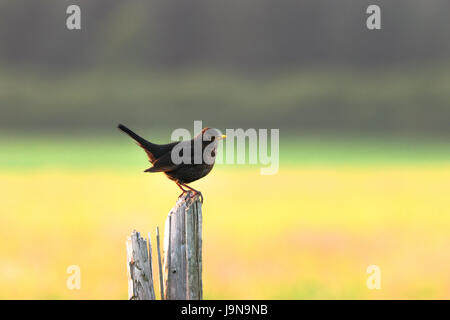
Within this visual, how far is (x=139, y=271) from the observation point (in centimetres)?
404

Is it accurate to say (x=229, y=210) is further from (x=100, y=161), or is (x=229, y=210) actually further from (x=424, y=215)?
(x=100, y=161)

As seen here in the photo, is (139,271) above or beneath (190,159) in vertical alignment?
beneath

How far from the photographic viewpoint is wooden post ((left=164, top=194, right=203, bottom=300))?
4094mm

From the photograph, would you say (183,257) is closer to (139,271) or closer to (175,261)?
(175,261)

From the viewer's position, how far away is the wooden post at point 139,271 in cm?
404

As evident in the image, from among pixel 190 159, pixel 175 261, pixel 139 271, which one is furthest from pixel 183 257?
pixel 190 159

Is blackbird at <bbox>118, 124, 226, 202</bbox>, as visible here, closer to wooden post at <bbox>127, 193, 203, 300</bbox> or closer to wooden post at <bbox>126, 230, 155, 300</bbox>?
wooden post at <bbox>127, 193, 203, 300</bbox>

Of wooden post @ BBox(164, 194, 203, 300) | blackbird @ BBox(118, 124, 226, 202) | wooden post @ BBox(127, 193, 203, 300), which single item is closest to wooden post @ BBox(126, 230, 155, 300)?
wooden post @ BBox(127, 193, 203, 300)

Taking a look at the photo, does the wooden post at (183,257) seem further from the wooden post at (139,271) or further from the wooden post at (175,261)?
the wooden post at (139,271)

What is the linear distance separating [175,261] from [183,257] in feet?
0.18

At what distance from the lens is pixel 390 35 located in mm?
51688

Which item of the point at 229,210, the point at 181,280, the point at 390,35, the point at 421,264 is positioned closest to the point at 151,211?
the point at 229,210

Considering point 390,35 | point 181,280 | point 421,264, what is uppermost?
point 390,35

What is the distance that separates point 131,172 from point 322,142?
16164mm
